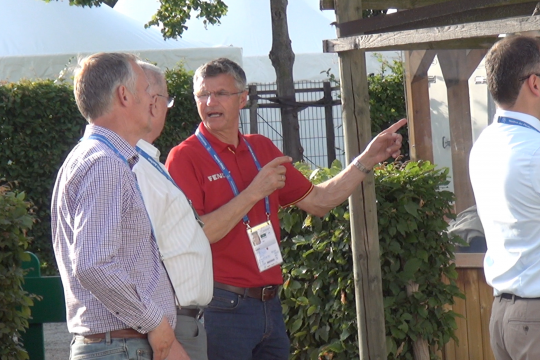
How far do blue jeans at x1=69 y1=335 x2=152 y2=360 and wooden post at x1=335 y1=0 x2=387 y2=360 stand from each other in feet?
6.08

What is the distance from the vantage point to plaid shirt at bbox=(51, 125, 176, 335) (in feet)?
7.48

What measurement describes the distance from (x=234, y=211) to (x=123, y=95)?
93 centimetres

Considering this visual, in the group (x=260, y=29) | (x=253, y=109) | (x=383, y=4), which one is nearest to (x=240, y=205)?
(x=383, y=4)

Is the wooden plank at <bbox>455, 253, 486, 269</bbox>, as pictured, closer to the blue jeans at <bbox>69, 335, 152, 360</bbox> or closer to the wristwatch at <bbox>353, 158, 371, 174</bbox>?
the wristwatch at <bbox>353, 158, 371, 174</bbox>

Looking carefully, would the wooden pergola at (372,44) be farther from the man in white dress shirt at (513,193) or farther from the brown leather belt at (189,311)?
the brown leather belt at (189,311)

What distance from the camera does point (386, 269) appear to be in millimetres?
4684

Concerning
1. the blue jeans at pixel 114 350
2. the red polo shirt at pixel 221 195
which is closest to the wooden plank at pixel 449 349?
the red polo shirt at pixel 221 195

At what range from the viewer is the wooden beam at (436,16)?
368 cm

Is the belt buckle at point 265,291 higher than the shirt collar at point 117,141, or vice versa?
the shirt collar at point 117,141

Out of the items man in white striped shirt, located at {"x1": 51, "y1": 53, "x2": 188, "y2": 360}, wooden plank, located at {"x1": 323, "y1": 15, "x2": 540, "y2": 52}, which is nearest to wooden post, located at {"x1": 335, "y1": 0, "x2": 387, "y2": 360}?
wooden plank, located at {"x1": 323, "y1": 15, "x2": 540, "y2": 52}

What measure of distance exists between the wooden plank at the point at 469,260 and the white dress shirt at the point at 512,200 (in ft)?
7.94

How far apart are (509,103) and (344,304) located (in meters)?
2.10

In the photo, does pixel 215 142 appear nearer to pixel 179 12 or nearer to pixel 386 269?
pixel 386 269

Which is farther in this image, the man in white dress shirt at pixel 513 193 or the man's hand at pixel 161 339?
the man in white dress shirt at pixel 513 193
